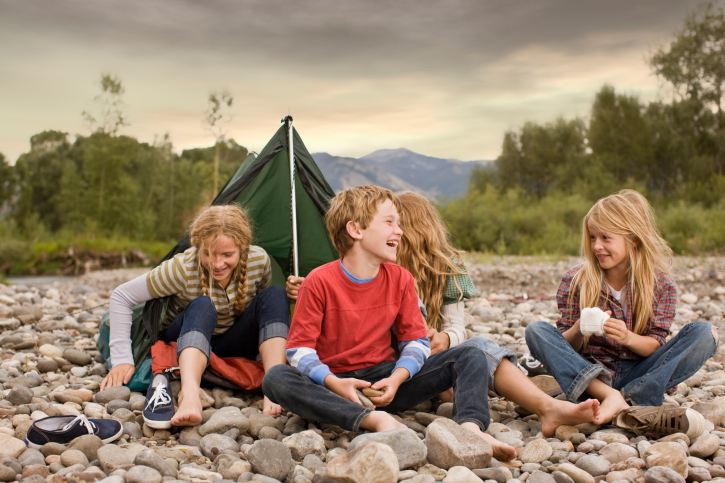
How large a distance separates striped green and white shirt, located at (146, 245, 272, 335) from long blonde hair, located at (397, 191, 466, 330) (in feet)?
2.89

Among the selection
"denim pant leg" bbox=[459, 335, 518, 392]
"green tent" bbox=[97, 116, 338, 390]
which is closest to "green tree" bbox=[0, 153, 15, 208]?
"green tent" bbox=[97, 116, 338, 390]

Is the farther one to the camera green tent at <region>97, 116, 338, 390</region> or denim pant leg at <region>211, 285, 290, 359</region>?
green tent at <region>97, 116, 338, 390</region>

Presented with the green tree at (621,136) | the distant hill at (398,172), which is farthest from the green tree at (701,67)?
the distant hill at (398,172)

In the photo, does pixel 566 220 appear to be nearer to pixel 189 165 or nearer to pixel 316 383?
pixel 189 165

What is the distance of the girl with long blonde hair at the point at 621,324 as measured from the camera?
2.71m

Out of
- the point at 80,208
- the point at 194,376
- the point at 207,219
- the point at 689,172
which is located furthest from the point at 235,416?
the point at 689,172

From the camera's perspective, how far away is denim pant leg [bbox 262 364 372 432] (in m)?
2.37

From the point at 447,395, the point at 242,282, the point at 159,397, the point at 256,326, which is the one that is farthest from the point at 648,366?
the point at 159,397

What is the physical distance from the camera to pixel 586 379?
8.89ft

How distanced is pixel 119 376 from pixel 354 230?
5.59 feet

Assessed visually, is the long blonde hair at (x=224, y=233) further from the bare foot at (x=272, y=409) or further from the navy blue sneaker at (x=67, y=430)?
the navy blue sneaker at (x=67, y=430)

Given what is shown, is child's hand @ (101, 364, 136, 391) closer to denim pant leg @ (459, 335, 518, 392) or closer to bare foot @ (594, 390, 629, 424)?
denim pant leg @ (459, 335, 518, 392)

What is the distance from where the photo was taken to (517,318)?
5.69 m

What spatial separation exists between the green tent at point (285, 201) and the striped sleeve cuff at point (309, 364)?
5.60 feet
